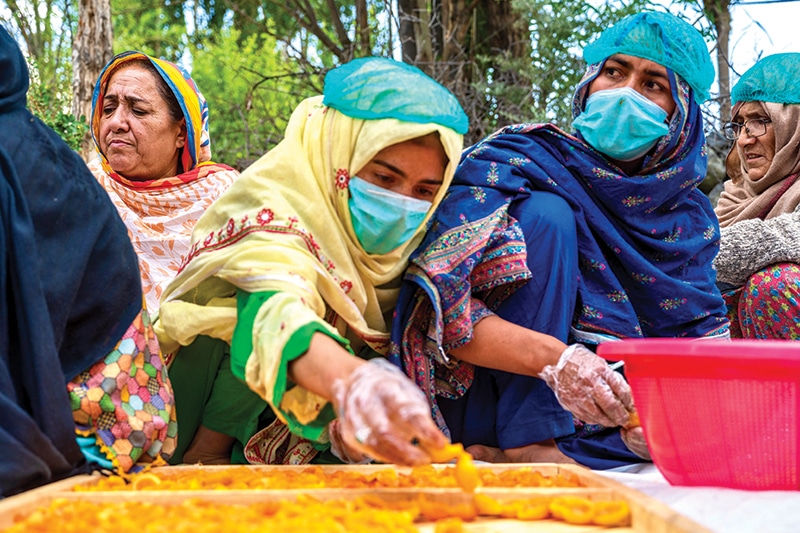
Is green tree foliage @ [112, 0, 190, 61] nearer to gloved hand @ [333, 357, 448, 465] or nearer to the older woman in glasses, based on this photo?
the older woman in glasses

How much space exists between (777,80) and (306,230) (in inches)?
103

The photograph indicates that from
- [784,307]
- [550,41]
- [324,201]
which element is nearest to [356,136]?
[324,201]

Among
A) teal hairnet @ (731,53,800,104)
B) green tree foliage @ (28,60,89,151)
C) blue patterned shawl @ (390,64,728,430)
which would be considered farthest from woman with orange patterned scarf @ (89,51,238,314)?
teal hairnet @ (731,53,800,104)

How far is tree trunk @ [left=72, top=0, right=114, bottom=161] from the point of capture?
550 cm

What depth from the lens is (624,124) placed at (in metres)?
2.59

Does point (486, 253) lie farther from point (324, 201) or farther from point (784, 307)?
point (784, 307)

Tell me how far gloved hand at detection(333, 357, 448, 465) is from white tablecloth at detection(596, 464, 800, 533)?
1.69 feet

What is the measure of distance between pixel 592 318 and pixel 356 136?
86 cm

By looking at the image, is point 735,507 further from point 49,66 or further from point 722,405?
point 49,66

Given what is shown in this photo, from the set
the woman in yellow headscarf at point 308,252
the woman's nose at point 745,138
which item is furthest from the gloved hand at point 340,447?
the woman's nose at point 745,138

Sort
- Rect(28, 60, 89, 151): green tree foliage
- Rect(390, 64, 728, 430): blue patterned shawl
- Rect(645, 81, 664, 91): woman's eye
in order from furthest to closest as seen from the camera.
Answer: Rect(28, 60, 89, 151): green tree foliage < Rect(645, 81, 664, 91): woman's eye < Rect(390, 64, 728, 430): blue patterned shawl

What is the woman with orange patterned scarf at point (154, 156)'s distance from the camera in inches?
133

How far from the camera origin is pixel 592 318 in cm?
246

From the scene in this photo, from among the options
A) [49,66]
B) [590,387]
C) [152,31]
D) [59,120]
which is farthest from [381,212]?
[152,31]
